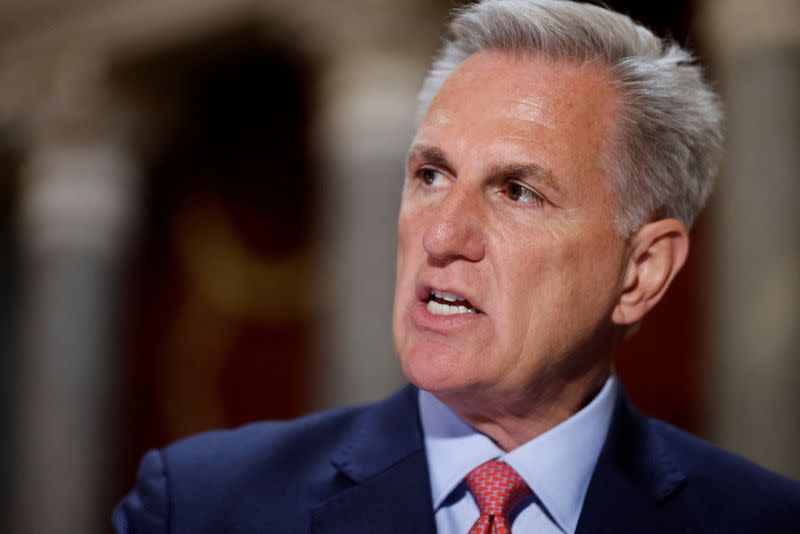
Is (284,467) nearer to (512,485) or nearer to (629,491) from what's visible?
(512,485)

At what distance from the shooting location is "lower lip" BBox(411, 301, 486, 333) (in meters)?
1.83

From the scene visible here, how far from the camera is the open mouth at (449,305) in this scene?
1.85 m

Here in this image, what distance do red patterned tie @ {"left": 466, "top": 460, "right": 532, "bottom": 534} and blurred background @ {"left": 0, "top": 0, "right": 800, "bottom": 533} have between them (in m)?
3.47

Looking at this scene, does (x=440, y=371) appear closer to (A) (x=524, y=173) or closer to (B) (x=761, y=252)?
(A) (x=524, y=173)

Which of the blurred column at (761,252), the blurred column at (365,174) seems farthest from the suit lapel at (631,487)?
the blurred column at (365,174)

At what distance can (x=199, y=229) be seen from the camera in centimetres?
884

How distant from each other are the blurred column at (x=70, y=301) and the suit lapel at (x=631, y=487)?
6.38 meters

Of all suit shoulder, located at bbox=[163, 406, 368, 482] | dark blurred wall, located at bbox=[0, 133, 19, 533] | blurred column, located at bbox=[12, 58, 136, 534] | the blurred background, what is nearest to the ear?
suit shoulder, located at bbox=[163, 406, 368, 482]

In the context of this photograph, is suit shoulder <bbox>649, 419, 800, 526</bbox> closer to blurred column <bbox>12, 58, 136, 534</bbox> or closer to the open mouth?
the open mouth

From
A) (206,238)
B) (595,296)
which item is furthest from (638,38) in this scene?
(206,238)

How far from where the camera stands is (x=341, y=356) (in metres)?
5.47

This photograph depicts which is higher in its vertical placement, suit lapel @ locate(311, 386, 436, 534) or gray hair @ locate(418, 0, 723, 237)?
gray hair @ locate(418, 0, 723, 237)

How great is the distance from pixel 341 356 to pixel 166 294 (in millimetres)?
3979

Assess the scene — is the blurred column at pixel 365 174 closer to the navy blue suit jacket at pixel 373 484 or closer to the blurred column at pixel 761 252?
the blurred column at pixel 761 252
